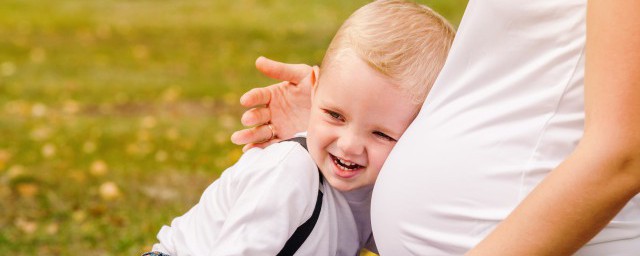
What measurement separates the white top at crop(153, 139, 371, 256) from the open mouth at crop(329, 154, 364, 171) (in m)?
0.06

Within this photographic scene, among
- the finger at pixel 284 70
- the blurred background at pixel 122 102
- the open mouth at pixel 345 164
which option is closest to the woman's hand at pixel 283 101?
the finger at pixel 284 70

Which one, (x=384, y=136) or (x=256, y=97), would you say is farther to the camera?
(x=256, y=97)

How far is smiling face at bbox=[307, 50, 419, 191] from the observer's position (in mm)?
1933

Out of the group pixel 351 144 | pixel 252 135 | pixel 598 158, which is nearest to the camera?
pixel 598 158

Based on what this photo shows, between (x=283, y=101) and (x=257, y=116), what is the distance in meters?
0.09

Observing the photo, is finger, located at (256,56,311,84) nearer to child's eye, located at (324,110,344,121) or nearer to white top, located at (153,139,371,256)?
white top, located at (153,139,371,256)

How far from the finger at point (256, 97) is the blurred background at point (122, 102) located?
6.05ft

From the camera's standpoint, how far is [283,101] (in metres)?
2.54

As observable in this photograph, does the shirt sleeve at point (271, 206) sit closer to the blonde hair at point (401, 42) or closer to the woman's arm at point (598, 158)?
the blonde hair at point (401, 42)

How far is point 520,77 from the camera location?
66.6 inches

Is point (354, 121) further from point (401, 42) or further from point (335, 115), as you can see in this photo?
point (401, 42)

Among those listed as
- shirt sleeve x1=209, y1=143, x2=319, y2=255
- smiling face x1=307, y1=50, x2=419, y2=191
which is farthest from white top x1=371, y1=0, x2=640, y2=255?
shirt sleeve x1=209, y1=143, x2=319, y2=255

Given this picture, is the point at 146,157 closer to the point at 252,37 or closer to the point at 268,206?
the point at 268,206

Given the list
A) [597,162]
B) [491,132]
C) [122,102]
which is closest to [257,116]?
[491,132]
